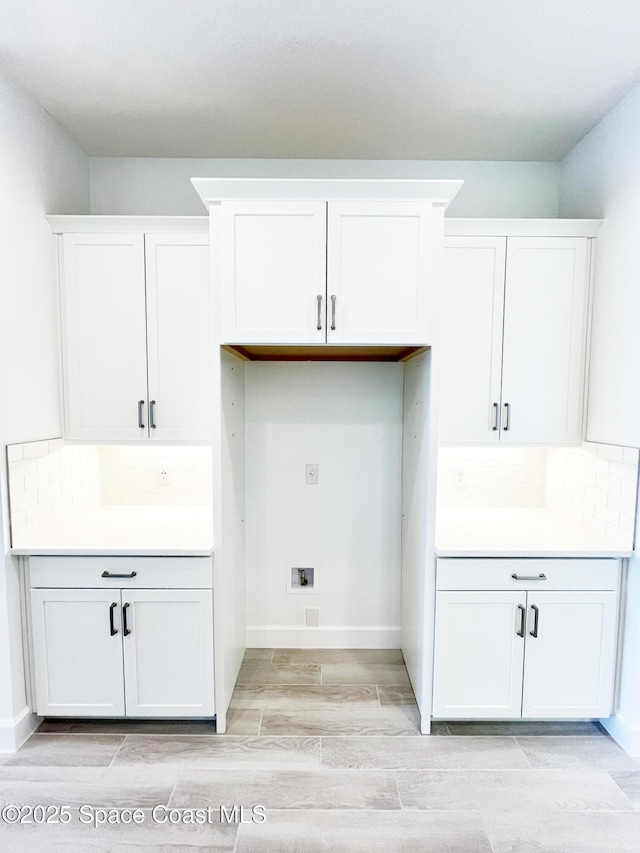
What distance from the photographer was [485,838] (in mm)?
1584

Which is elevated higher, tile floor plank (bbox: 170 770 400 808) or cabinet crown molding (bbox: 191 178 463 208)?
cabinet crown molding (bbox: 191 178 463 208)

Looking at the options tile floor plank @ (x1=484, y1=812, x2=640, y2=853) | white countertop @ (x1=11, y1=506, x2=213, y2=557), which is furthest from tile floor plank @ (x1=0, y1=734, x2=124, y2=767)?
tile floor plank @ (x1=484, y1=812, x2=640, y2=853)

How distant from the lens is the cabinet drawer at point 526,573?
200 centimetres

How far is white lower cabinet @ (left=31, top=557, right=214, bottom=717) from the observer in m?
1.99

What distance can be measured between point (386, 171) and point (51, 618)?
9.31 feet

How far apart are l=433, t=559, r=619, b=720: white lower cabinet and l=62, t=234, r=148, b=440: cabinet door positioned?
1.69 metres

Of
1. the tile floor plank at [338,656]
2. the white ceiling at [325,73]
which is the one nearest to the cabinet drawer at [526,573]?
the tile floor plank at [338,656]

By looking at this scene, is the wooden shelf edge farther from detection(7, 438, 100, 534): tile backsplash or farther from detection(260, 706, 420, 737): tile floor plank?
detection(260, 706, 420, 737): tile floor plank

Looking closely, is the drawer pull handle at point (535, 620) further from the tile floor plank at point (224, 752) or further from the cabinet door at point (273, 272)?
the cabinet door at point (273, 272)

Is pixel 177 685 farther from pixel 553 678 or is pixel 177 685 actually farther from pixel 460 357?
pixel 460 357

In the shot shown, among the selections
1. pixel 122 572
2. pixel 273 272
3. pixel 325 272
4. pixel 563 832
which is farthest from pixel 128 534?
pixel 563 832

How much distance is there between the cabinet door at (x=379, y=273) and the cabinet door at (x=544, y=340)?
0.55m

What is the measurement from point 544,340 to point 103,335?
2.16 meters

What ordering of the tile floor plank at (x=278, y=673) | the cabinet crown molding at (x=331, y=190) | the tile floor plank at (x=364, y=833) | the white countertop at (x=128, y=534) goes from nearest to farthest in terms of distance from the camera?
the tile floor plank at (x=364, y=833) < the cabinet crown molding at (x=331, y=190) < the white countertop at (x=128, y=534) < the tile floor plank at (x=278, y=673)
